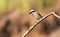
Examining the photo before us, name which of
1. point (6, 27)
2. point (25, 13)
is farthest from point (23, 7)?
point (6, 27)

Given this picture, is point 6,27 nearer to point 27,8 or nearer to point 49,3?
point 27,8

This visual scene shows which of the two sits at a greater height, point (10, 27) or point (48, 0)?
point (48, 0)

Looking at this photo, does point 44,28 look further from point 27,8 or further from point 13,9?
point 13,9

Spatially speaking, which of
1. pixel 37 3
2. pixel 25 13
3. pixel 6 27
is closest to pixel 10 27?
pixel 6 27

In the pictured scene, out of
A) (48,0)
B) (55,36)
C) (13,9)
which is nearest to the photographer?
(55,36)

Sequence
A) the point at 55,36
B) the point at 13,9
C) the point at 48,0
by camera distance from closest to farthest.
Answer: the point at 55,36
the point at 48,0
the point at 13,9

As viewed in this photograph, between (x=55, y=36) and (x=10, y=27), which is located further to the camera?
(x=10, y=27)
